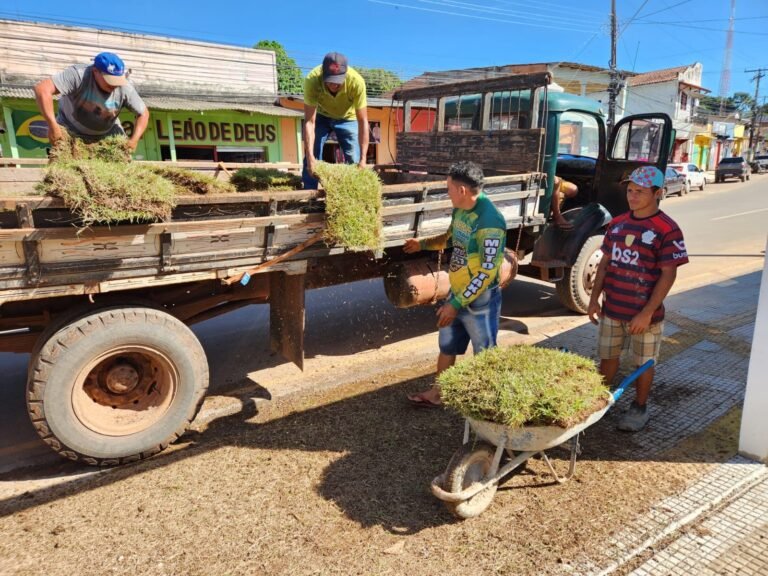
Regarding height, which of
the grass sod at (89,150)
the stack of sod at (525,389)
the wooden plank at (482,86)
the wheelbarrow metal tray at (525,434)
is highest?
the wooden plank at (482,86)

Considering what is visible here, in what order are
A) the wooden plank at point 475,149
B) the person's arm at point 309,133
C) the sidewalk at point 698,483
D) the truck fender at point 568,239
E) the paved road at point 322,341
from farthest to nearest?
the truck fender at point 568,239, the wooden plank at point 475,149, the person's arm at point 309,133, the paved road at point 322,341, the sidewalk at point 698,483

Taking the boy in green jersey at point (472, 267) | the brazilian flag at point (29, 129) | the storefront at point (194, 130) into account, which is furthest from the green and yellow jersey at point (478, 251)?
the brazilian flag at point (29, 129)

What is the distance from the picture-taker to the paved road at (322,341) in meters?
4.16

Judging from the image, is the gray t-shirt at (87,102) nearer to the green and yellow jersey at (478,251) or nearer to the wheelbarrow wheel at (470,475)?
the green and yellow jersey at (478,251)

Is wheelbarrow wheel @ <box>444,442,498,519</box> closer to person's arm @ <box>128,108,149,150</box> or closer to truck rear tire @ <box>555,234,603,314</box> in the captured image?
person's arm @ <box>128,108,149,150</box>

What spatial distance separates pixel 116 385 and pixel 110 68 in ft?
8.13

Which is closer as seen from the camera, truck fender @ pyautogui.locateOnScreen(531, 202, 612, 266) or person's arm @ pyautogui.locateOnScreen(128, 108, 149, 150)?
person's arm @ pyautogui.locateOnScreen(128, 108, 149, 150)

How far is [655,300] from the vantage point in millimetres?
3348

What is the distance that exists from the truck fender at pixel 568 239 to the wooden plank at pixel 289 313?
3.05 meters

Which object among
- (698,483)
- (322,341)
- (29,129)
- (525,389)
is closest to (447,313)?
(525,389)

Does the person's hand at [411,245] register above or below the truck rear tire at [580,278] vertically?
above

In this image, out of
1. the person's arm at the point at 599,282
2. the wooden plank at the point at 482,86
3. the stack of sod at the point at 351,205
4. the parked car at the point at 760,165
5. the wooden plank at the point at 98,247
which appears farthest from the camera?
the parked car at the point at 760,165

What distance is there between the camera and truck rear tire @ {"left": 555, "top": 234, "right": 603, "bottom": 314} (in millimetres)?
6039

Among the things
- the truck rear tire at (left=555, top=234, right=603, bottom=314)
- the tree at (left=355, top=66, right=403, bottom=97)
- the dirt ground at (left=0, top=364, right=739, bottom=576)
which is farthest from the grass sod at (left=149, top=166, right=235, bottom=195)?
the tree at (left=355, top=66, right=403, bottom=97)
